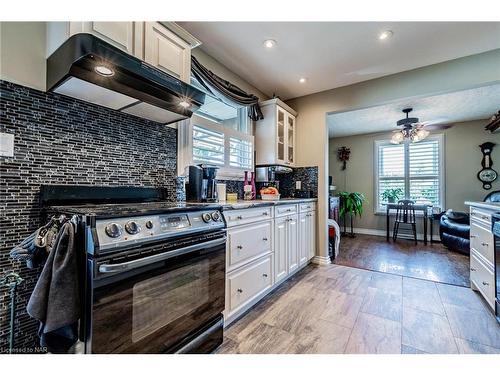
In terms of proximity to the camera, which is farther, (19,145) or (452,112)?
(452,112)

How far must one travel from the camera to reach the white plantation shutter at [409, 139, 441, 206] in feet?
16.0

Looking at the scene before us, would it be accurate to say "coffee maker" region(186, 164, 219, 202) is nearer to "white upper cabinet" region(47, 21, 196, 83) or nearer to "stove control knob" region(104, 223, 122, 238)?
"white upper cabinet" region(47, 21, 196, 83)

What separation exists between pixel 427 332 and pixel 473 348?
0.80ft

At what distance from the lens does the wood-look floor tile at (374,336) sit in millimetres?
1521

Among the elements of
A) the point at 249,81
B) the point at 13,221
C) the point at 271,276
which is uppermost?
the point at 249,81

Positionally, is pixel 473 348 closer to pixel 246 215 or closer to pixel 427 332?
pixel 427 332

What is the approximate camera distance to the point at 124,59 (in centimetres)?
121

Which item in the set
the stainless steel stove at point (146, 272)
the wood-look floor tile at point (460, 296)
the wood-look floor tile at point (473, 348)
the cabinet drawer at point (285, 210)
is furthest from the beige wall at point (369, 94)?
the stainless steel stove at point (146, 272)

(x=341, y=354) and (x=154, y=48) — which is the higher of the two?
(x=154, y=48)

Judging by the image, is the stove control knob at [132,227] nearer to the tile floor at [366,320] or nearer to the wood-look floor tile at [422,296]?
the tile floor at [366,320]

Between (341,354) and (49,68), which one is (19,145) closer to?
(49,68)

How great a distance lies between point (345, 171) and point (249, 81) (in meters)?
3.88

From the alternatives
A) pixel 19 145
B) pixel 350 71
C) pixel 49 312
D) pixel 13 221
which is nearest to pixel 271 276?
pixel 49 312

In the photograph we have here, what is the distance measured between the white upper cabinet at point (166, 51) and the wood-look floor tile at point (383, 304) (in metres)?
2.48
